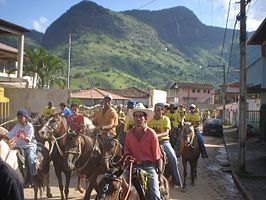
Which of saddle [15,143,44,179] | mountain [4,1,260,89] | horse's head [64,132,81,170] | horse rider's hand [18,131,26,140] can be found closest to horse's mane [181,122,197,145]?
horse's head [64,132,81,170]

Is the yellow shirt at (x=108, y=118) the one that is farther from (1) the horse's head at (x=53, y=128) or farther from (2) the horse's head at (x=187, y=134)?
(2) the horse's head at (x=187, y=134)

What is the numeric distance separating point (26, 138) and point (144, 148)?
11.4 feet

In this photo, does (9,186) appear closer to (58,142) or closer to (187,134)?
(58,142)

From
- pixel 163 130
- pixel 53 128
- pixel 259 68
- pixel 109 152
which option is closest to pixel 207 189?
pixel 163 130

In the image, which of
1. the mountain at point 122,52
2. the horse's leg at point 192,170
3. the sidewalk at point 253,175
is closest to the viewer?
the sidewalk at point 253,175

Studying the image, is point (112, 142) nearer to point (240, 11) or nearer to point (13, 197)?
point (13, 197)

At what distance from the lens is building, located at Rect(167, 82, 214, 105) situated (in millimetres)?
107312

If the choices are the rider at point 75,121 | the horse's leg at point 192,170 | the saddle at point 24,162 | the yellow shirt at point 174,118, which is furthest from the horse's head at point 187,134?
the saddle at point 24,162

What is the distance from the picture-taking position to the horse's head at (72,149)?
9309mm

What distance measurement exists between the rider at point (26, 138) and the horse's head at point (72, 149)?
28.0 inches

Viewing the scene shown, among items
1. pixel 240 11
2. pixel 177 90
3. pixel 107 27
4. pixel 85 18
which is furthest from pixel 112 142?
pixel 85 18

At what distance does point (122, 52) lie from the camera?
14312 centimetres

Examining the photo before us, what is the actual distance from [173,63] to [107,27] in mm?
37387

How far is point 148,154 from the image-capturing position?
21.5 feet
